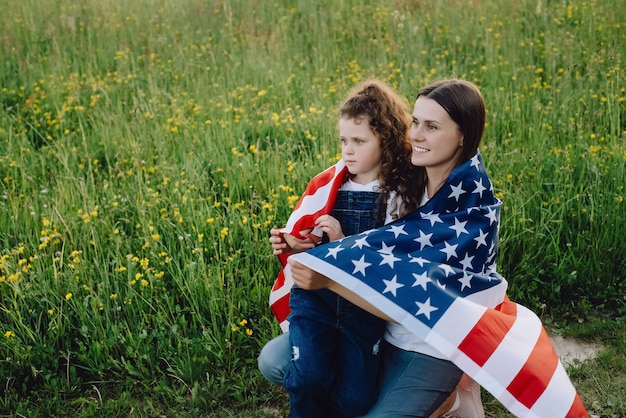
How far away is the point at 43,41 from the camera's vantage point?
22.5ft

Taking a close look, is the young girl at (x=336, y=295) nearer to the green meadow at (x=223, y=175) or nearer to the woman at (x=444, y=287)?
the woman at (x=444, y=287)

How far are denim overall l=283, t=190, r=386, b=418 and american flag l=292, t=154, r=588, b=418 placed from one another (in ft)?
0.55

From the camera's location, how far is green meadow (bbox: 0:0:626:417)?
11.3 feet

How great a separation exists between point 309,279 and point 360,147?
0.57m

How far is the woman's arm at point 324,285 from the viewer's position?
262 centimetres

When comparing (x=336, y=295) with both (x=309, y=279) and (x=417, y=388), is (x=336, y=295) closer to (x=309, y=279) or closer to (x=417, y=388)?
(x=309, y=279)

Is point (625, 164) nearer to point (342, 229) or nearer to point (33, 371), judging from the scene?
point (342, 229)

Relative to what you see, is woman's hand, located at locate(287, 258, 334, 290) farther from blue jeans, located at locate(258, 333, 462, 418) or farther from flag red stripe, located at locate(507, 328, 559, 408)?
flag red stripe, located at locate(507, 328, 559, 408)

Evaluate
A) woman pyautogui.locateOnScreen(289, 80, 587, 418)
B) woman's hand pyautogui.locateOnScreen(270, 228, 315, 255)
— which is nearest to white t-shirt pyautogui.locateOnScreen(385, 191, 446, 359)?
woman pyautogui.locateOnScreen(289, 80, 587, 418)

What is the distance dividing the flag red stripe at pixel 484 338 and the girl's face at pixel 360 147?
2.36ft

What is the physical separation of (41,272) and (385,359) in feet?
6.22

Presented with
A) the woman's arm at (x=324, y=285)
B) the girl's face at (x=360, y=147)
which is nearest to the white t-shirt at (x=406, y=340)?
the woman's arm at (x=324, y=285)

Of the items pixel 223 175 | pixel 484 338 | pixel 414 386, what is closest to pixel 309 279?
pixel 414 386

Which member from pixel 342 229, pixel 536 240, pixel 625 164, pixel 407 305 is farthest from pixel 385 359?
pixel 625 164
